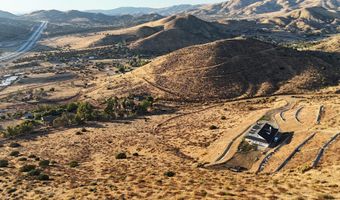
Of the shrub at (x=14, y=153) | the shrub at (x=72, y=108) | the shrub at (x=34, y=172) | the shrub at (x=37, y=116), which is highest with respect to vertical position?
the shrub at (x=34, y=172)

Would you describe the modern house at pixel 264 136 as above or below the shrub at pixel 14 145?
above

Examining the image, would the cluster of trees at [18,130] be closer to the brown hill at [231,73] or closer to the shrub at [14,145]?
the shrub at [14,145]

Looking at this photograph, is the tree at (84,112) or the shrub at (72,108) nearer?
the tree at (84,112)

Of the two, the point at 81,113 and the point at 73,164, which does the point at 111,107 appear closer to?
the point at 81,113

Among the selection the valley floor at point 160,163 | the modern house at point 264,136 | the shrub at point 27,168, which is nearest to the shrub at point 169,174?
the valley floor at point 160,163

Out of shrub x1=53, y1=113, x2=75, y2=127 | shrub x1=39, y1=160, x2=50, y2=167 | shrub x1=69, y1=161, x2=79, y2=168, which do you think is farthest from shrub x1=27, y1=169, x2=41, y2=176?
shrub x1=53, y1=113, x2=75, y2=127
